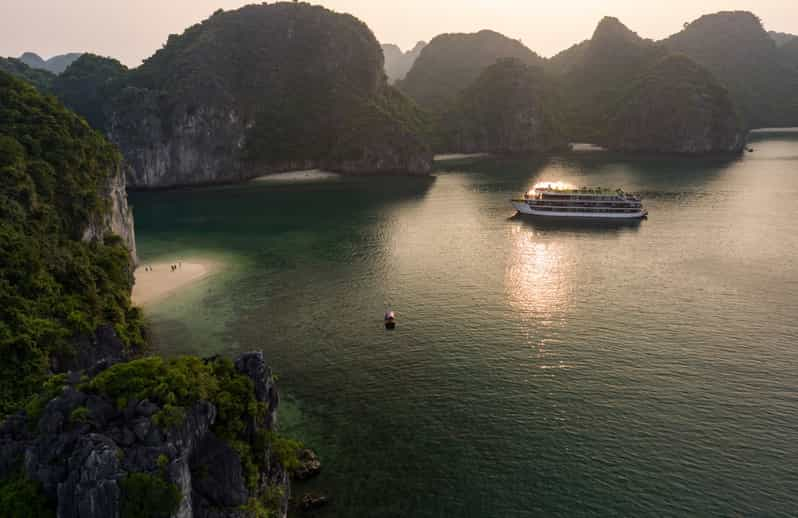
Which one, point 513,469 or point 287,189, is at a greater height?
point 287,189

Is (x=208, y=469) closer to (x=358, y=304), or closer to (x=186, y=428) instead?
(x=186, y=428)

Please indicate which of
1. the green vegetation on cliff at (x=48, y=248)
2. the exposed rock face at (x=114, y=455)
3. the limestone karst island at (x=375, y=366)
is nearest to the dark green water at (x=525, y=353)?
the limestone karst island at (x=375, y=366)

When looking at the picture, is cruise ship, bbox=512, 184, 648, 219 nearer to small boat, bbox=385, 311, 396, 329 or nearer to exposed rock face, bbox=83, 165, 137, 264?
small boat, bbox=385, 311, 396, 329

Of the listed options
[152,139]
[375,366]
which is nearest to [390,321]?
[375,366]

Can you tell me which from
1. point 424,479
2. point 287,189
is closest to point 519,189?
point 287,189

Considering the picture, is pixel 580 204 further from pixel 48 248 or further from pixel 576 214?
pixel 48 248

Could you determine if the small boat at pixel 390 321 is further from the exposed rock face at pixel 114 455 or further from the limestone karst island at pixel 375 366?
the exposed rock face at pixel 114 455

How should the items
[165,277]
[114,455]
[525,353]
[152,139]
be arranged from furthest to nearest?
[152,139]
[165,277]
[525,353]
[114,455]
